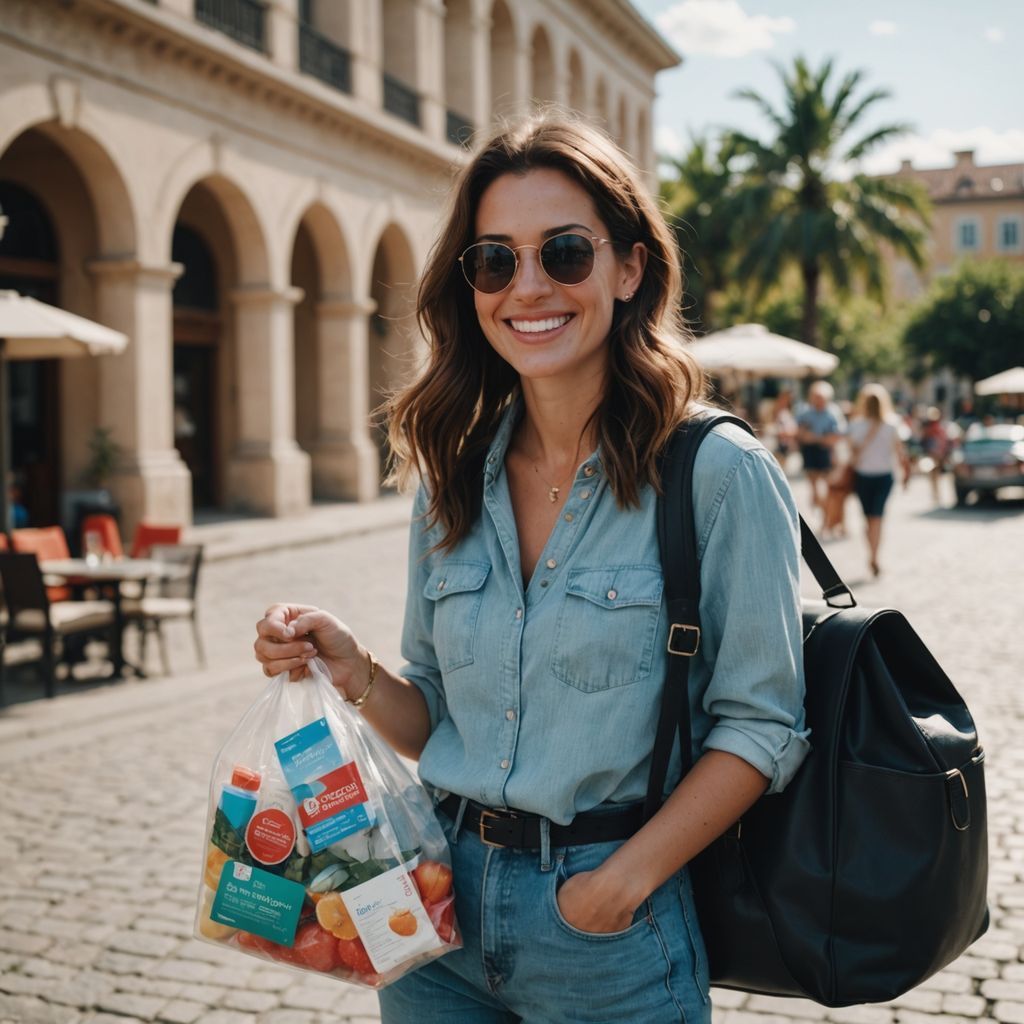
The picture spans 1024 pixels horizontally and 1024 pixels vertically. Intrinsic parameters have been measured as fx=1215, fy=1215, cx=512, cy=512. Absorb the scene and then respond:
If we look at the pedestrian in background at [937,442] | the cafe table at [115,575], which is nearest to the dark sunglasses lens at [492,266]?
the cafe table at [115,575]

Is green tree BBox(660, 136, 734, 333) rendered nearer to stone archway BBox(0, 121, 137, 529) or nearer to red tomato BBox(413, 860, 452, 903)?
stone archway BBox(0, 121, 137, 529)

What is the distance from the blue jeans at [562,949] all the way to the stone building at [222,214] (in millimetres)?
12892

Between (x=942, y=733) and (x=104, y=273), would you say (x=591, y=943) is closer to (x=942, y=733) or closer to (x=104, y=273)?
(x=942, y=733)

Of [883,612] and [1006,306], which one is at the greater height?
[1006,306]

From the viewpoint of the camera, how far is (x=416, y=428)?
7.20 feet

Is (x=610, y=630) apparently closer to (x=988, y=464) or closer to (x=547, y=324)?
(x=547, y=324)

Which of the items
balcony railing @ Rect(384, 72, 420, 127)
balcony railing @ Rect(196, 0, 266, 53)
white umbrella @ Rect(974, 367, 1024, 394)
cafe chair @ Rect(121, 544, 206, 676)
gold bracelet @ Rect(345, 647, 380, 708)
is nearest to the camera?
gold bracelet @ Rect(345, 647, 380, 708)

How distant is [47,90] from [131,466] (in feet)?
15.8

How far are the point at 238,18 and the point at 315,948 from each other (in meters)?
19.0

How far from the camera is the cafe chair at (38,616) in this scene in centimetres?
832

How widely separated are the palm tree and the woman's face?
102 feet

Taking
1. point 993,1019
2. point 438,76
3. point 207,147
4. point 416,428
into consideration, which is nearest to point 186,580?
point 993,1019

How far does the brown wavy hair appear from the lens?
6.10 feet

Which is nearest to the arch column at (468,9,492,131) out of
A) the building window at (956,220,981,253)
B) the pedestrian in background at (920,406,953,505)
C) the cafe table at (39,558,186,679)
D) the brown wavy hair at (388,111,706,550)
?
the pedestrian in background at (920,406,953,505)
